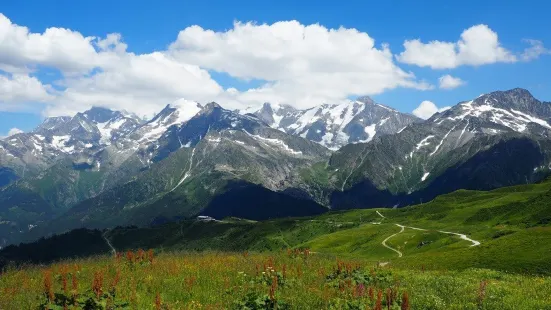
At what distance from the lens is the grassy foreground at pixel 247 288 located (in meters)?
19.4

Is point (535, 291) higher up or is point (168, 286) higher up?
point (168, 286)

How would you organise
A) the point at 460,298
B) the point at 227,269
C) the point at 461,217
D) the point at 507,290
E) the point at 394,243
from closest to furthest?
the point at 460,298, the point at 507,290, the point at 227,269, the point at 394,243, the point at 461,217

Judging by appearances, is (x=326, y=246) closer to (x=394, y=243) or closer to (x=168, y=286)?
Answer: (x=394, y=243)

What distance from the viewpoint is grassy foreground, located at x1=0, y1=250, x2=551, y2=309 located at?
19422mm

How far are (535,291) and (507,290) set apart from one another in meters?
1.67

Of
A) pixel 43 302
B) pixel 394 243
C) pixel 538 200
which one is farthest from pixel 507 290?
pixel 538 200

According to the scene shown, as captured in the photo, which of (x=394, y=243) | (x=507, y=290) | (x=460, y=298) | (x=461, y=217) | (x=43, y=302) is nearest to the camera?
(x=43, y=302)

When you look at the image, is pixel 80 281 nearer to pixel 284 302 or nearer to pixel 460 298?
pixel 284 302

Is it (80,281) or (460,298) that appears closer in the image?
(460,298)

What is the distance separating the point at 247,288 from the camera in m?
23.4

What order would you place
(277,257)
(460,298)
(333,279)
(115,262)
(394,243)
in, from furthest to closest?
(394,243), (277,257), (115,262), (333,279), (460,298)

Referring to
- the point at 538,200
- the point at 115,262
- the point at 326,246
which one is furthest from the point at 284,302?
the point at 538,200

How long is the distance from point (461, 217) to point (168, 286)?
5667 inches

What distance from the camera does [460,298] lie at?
2211 cm
